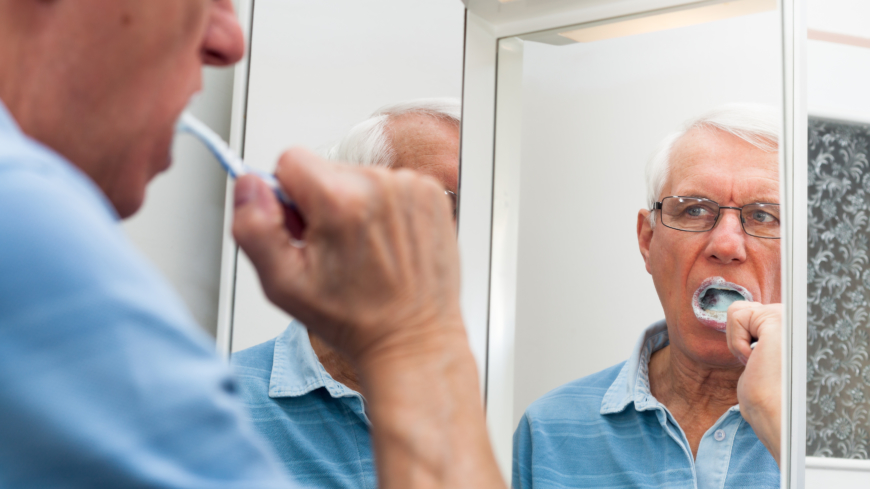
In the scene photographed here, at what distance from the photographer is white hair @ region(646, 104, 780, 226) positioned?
2.96 feet

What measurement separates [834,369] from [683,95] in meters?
0.44

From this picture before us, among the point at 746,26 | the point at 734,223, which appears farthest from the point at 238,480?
the point at 746,26

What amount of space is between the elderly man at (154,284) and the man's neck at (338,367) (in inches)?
26.0

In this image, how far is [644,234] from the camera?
37.7 inches

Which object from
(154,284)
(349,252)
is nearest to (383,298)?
(349,252)

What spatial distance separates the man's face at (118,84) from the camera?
1.13ft

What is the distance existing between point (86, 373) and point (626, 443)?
2.69ft

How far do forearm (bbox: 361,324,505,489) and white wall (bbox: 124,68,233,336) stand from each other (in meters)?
0.88

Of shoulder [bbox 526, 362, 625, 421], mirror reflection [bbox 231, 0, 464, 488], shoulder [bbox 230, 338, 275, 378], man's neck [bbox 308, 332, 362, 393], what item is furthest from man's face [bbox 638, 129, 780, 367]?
shoulder [bbox 230, 338, 275, 378]

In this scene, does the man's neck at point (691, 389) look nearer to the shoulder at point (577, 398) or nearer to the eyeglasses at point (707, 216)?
the shoulder at point (577, 398)

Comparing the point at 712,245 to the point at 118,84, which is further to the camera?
the point at 712,245

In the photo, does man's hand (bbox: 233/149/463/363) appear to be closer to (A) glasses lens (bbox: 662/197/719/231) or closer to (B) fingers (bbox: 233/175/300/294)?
(B) fingers (bbox: 233/175/300/294)

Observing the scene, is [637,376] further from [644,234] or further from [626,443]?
[644,234]

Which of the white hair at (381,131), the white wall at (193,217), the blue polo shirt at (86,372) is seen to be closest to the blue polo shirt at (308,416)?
the white wall at (193,217)
